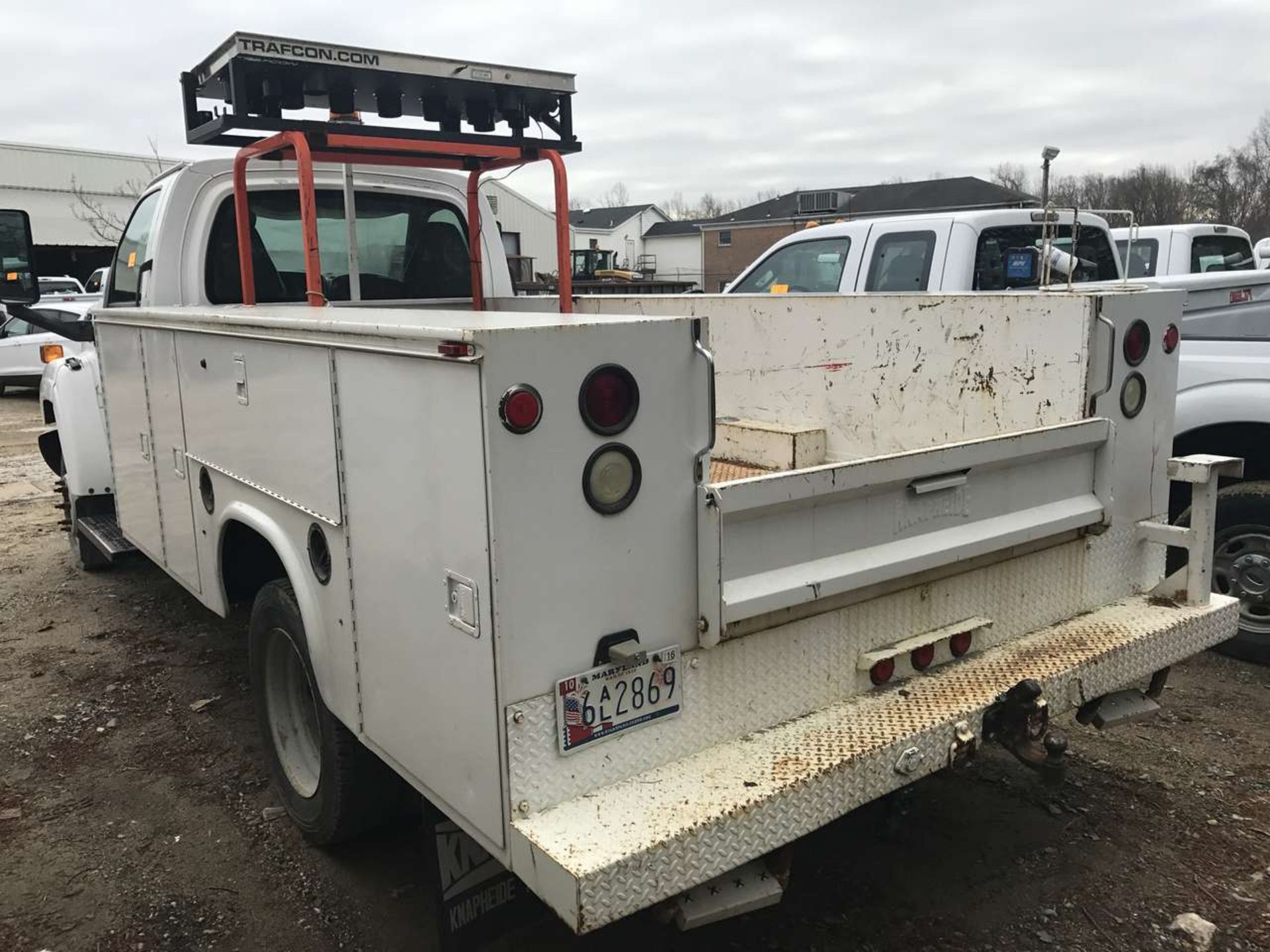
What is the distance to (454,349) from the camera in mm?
2006

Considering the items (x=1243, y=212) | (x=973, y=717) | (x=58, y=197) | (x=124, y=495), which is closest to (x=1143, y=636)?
(x=973, y=717)

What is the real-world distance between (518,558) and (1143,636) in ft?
6.59

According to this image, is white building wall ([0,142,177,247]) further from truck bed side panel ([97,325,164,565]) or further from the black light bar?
the black light bar

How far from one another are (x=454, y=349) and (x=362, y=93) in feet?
8.37

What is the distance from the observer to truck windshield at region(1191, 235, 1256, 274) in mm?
10664

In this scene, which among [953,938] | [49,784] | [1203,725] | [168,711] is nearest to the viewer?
[953,938]

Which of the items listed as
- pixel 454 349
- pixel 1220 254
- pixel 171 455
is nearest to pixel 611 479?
pixel 454 349

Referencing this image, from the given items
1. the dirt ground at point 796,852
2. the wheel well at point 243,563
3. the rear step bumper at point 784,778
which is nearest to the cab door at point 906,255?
the dirt ground at point 796,852

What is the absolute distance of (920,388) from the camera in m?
3.71

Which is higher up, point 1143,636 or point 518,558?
point 518,558

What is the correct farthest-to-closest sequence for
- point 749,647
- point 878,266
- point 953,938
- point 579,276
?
point 579,276 → point 878,266 → point 953,938 → point 749,647

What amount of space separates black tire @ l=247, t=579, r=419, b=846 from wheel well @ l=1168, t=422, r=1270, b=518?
12.4 ft

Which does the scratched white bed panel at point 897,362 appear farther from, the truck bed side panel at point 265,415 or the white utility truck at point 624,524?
the truck bed side panel at point 265,415

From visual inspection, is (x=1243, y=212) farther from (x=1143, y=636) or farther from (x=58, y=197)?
(x=1143, y=636)
